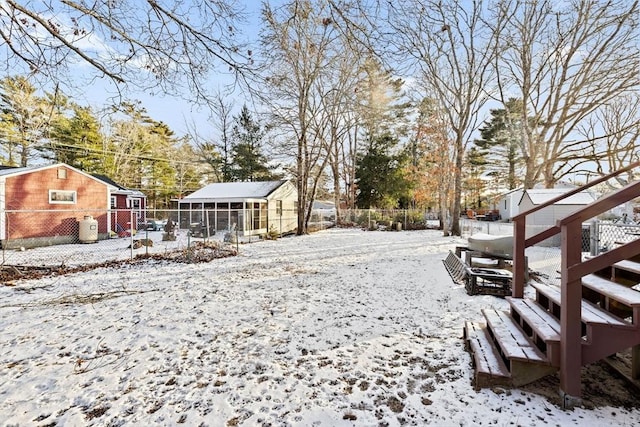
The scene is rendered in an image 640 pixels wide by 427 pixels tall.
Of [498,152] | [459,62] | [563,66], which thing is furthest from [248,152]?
[498,152]

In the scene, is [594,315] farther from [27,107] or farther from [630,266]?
[27,107]

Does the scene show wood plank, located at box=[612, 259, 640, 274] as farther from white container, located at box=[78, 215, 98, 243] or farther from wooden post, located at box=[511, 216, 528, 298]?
white container, located at box=[78, 215, 98, 243]

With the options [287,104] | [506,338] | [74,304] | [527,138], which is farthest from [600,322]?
[287,104]

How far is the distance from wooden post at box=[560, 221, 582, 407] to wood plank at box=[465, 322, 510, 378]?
0.39 meters

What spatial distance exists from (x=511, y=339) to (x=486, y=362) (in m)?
0.32

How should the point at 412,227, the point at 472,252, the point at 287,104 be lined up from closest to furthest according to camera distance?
the point at 472,252, the point at 287,104, the point at 412,227

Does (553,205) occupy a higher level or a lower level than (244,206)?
lower

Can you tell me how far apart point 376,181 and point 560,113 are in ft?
47.1

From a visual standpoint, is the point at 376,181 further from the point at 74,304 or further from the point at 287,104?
the point at 74,304

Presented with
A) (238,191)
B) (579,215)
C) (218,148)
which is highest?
(218,148)

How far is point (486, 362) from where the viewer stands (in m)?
2.59

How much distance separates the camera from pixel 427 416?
219cm

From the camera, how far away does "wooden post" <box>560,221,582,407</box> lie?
84.6 inches

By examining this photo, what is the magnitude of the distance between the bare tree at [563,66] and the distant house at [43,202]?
17968 mm
